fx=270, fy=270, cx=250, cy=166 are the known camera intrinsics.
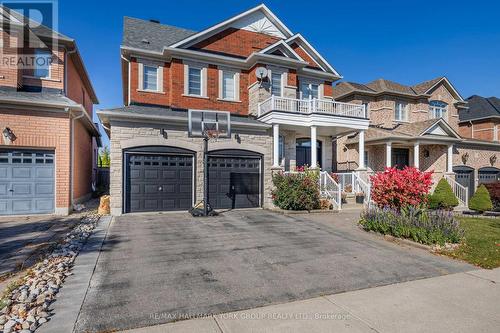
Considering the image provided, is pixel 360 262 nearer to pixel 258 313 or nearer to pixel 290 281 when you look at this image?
pixel 290 281

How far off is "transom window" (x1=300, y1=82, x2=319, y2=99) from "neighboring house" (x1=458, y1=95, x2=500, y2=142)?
18.7 m

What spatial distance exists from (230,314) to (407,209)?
733 cm

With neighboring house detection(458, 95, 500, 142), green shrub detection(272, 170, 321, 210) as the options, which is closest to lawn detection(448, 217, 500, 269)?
green shrub detection(272, 170, 321, 210)

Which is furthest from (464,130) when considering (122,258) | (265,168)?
(122,258)

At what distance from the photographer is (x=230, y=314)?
3.68 meters

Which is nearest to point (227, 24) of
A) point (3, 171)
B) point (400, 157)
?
point (3, 171)

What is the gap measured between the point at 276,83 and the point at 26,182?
43.3 feet

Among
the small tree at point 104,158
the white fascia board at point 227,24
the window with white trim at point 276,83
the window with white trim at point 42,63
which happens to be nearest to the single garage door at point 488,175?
the window with white trim at point 276,83

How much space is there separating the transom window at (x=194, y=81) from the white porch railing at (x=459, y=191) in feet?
58.9

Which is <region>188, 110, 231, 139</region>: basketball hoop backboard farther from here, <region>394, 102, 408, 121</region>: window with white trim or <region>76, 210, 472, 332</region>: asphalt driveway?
<region>394, 102, 408, 121</region>: window with white trim

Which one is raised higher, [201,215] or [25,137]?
[25,137]

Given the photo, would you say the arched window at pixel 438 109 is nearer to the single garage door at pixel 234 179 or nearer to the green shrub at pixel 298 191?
the green shrub at pixel 298 191

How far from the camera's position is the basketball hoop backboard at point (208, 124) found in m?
11.5

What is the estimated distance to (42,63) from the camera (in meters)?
12.4
